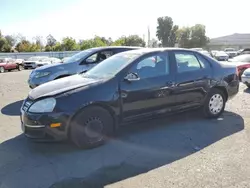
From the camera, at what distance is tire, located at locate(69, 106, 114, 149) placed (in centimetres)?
434

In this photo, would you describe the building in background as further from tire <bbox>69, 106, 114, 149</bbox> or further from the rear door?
tire <bbox>69, 106, 114, 149</bbox>

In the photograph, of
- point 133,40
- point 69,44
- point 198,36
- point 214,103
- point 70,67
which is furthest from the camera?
point 133,40

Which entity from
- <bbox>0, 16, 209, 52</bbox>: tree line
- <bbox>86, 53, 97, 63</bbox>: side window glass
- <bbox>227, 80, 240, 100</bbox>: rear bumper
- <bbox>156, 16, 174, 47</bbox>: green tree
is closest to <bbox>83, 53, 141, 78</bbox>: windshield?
<bbox>227, 80, 240, 100</bbox>: rear bumper

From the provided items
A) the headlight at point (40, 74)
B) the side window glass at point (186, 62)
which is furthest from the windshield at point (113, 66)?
the headlight at point (40, 74)

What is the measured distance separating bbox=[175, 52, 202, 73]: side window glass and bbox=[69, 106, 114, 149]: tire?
1872mm

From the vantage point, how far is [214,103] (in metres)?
6.05

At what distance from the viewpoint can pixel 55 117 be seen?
4191 millimetres

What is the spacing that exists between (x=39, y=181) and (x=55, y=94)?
1.39 meters

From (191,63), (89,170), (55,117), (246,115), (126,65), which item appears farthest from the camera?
(246,115)

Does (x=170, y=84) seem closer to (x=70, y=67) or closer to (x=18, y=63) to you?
(x=70, y=67)

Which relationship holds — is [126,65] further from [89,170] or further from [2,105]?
[2,105]

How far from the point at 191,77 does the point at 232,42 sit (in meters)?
68.3

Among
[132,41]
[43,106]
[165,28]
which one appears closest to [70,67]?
[43,106]

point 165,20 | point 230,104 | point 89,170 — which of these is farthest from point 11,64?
point 165,20
